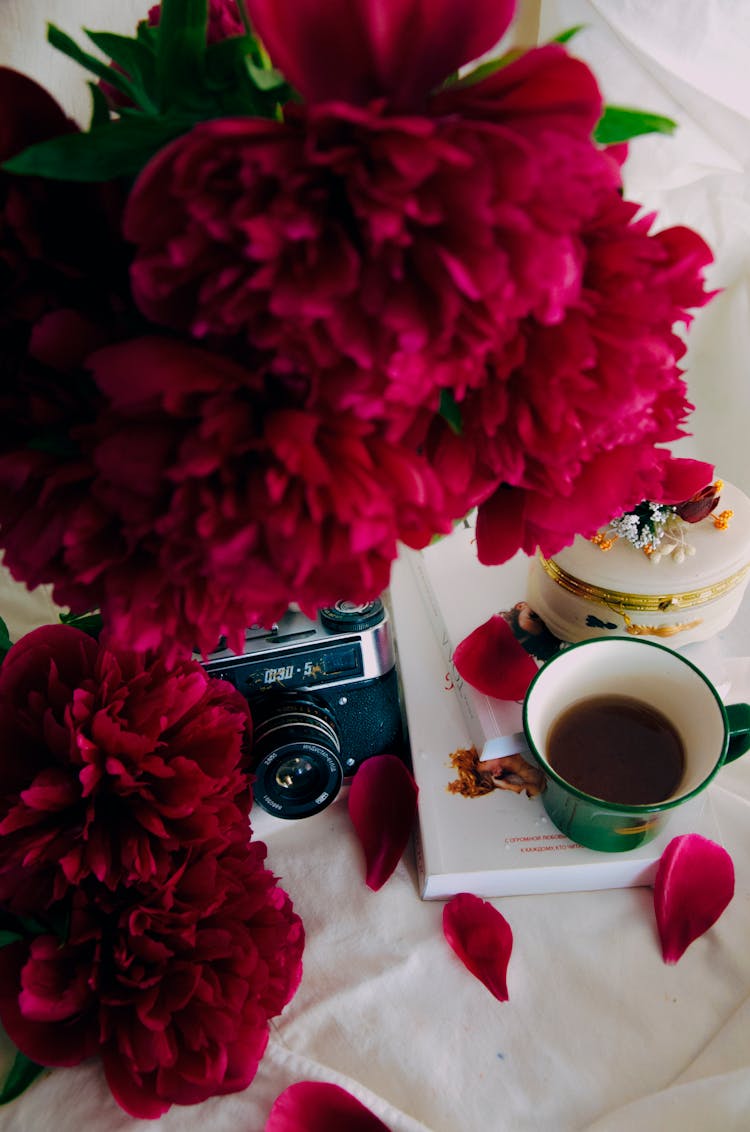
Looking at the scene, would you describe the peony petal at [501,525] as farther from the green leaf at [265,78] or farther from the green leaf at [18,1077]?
the green leaf at [18,1077]

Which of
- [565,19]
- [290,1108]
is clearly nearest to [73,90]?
[565,19]

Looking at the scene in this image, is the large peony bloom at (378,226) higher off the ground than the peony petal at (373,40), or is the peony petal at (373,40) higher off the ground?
the peony petal at (373,40)

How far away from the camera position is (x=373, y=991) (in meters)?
0.36

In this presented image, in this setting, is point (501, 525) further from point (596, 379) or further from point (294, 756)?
point (294, 756)

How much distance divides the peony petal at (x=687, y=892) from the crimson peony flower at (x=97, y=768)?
0.21 m

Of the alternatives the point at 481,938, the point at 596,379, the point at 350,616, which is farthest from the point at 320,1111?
the point at 596,379

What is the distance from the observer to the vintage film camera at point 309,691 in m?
0.36

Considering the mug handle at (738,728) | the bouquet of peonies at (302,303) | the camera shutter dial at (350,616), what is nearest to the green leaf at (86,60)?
the bouquet of peonies at (302,303)

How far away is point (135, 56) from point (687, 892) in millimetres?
381

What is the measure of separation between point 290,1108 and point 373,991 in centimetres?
6

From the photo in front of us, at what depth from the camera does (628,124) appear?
185 mm

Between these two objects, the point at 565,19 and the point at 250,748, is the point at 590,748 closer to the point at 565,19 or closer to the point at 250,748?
the point at 250,748

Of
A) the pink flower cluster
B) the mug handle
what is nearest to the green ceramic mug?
the mug handle

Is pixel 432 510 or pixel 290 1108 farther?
pixel 290 1108
